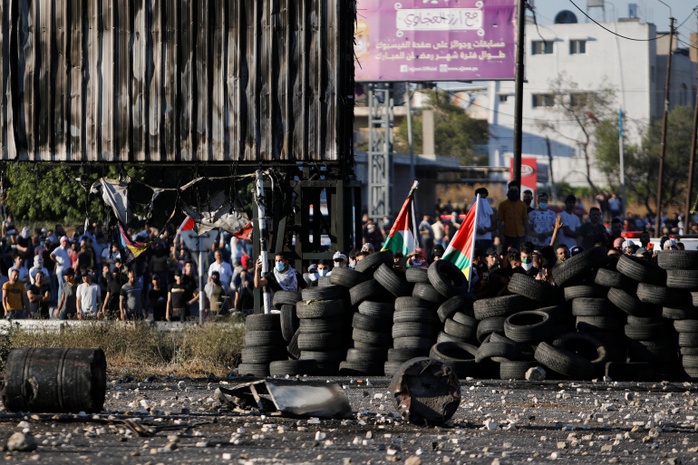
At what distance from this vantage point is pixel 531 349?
17312 mm

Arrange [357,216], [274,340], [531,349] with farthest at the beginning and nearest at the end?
[357,216] < [274,340] < [531,349]

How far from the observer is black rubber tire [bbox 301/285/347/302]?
18.5 meters

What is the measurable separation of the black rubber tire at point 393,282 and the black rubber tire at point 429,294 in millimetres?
273

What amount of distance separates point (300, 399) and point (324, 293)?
6080 mm

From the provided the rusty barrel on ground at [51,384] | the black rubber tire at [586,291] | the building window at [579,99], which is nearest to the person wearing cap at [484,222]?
the black rubber tire at [586,291]

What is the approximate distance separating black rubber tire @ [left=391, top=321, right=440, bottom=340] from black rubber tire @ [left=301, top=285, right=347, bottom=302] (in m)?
1.02

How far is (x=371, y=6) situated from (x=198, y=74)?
53.3 feet

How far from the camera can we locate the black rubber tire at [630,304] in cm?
1766

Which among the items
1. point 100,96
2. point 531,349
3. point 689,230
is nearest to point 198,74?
point 100,96

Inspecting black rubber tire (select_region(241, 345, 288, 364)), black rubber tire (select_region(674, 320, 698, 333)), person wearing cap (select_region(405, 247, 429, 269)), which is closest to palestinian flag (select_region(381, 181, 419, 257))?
person wearing cap (select_region(405, 247, 429, 269))

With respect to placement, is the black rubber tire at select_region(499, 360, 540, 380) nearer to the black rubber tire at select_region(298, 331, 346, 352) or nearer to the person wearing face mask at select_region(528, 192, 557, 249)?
the black rubber tire at select_region(298, 331, 346, 352)

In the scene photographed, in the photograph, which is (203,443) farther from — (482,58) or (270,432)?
(482,58)

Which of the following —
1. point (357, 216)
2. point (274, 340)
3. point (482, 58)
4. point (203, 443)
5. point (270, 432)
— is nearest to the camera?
point (203, 443)

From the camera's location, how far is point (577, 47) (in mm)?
94500
